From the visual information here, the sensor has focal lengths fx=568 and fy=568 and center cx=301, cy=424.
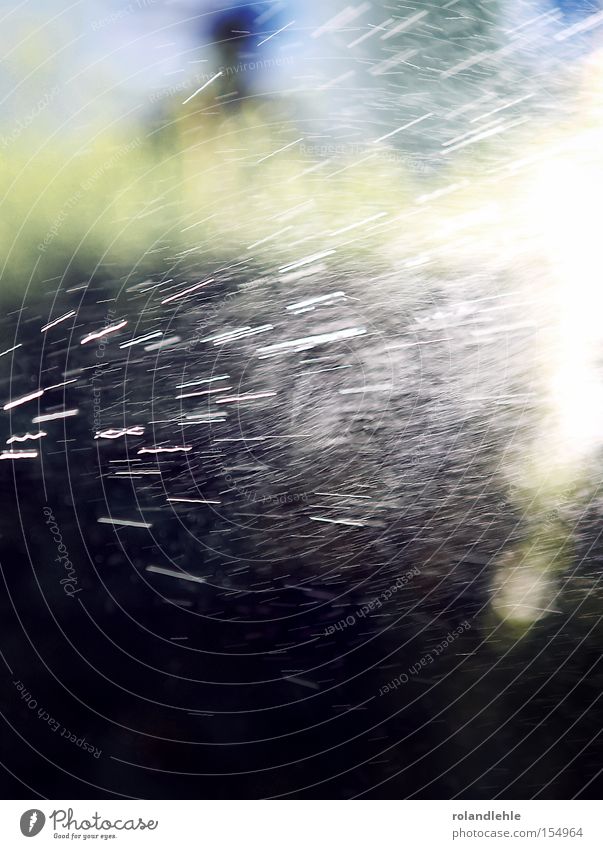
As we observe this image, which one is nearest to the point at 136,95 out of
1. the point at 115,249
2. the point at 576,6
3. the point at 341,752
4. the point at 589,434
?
the point at 115,249

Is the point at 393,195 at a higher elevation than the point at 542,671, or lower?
higher

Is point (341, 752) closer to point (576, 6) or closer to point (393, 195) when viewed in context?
point (393, 195)

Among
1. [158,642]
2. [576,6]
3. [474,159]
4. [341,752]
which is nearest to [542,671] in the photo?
[341,752]

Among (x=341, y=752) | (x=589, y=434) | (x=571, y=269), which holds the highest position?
(x=571, y=269)

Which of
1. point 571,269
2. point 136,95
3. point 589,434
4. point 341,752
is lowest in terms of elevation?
point 341,752

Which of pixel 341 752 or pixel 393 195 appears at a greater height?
pixel 393 195

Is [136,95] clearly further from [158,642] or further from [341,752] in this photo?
[341,752]
